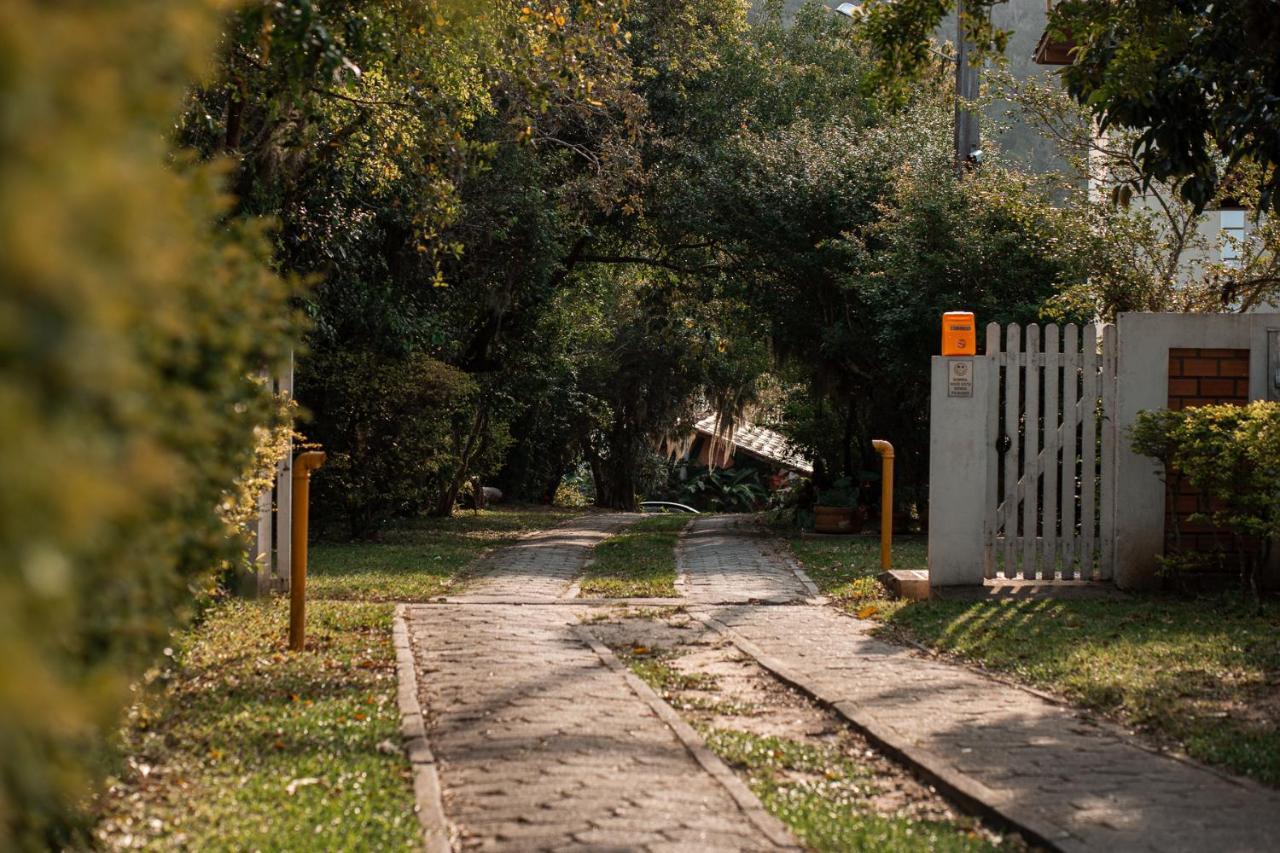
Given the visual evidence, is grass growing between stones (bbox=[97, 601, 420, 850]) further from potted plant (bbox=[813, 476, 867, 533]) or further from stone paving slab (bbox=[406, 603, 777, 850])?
potted plant (bbox=[813, 476, 867, 533])

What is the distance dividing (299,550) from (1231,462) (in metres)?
7.08

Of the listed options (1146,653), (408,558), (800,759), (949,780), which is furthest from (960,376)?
(408,558)

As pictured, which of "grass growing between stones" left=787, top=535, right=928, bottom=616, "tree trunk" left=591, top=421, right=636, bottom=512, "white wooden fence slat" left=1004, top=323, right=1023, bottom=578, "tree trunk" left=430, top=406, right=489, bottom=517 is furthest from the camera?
"tree trunk" left=591, top=421, right=636, bottom=512

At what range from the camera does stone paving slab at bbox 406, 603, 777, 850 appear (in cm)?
497

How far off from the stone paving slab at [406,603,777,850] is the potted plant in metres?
12.3

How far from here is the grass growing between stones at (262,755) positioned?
4.78m

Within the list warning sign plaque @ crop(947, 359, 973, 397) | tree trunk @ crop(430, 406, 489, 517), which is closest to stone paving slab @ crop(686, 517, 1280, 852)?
warning sign plaque @ crop(947, 359, 973, 397)

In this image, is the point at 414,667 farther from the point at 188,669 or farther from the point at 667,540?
the point at 667,540

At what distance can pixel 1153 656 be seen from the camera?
874 centimetres

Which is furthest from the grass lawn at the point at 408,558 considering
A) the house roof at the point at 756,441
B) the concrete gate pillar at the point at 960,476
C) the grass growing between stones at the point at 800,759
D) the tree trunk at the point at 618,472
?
the house roof at the point at 756,441

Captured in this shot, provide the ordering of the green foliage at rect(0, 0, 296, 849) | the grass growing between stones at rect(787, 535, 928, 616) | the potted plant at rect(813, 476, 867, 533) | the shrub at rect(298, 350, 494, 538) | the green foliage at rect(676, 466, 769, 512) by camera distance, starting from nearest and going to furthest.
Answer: the green foliage at rect(0, 0, 296, 849) < the grass growing between stones at rect(787, 535, 928, 616) < the shrub at rect(298, 350, 494, 538) < the potted plant at rect(813, 476, 867, 533) < the green foliage at rect(676, 466, 769, 512)

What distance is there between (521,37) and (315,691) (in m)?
6.34

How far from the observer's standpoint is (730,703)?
7.73 metres

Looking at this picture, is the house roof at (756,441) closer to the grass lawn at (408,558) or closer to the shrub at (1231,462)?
the grass lawn at (408,558)
